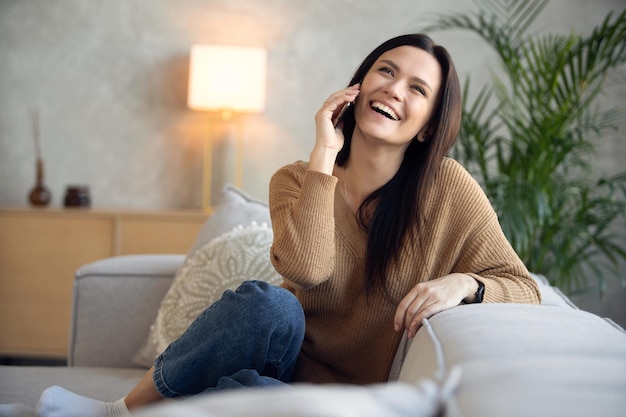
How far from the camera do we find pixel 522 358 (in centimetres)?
77

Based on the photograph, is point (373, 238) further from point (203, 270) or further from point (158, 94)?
point (158, 94)

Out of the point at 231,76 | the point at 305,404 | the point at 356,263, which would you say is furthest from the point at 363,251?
the point at 231,76

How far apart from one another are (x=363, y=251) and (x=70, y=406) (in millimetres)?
663

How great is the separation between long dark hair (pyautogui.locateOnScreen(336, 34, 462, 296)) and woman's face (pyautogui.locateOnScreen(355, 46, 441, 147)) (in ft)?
0.08

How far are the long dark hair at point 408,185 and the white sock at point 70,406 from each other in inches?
21.8

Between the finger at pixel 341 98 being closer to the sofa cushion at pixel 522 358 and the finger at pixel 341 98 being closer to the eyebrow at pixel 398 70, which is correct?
the eyebrow at pixel 398 70

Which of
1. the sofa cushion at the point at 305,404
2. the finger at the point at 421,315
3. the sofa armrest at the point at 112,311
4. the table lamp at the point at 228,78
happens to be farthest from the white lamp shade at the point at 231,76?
the sofa cushion at the point at 305,404

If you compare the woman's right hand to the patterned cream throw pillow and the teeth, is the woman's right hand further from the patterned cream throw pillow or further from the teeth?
the patterned cream throw pillow

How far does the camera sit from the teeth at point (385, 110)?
5.20ft

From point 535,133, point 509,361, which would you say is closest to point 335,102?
point 509,361

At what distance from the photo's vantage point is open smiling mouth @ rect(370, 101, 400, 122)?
1585 millimetres

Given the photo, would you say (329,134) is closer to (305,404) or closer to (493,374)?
(493,374)

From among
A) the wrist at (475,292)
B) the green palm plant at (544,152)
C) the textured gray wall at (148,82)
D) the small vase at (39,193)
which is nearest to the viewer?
the wrist at (475,292)

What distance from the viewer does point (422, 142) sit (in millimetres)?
1685
